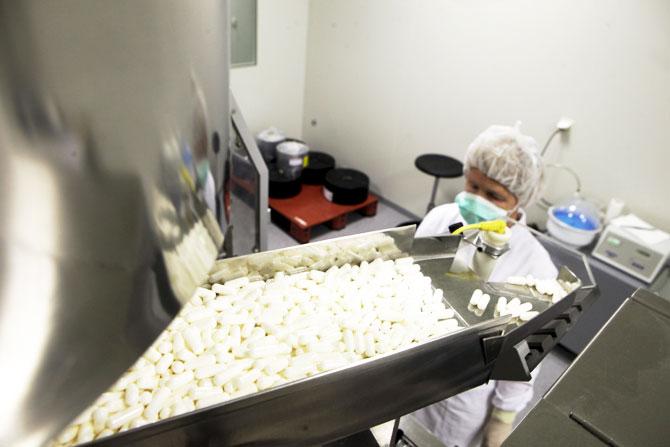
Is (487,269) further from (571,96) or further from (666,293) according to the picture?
(571,96)

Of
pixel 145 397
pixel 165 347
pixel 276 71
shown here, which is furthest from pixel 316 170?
pixel 145 397

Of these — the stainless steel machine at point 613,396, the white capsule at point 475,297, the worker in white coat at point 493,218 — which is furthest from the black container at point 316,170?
the stainless steel machine at point 613,396

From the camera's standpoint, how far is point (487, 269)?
111 centimetres

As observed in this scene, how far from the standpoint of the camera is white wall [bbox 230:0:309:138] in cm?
364

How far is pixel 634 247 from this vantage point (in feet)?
7.39

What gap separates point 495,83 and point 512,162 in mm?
1458

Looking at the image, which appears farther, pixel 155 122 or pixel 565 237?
pixel 565 237

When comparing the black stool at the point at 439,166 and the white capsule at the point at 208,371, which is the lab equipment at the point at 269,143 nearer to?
the black stool at the point at 439,166

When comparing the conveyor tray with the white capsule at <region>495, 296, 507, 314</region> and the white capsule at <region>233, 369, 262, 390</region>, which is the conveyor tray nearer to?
the white capsule at <region>495, 296, 507, 314</region>

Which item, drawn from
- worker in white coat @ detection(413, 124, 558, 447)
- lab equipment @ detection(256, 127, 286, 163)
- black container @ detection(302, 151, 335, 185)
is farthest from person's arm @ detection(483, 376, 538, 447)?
lab equipment @ detection(256, 127, 286, 163)

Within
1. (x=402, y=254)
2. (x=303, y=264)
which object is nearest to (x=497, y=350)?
(x=402, y=254)

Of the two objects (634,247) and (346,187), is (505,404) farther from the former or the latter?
(346,187)

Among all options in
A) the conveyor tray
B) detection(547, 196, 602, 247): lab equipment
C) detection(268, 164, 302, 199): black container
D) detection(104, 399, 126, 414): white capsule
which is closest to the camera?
the conveyor tray

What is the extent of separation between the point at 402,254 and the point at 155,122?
1.02m
